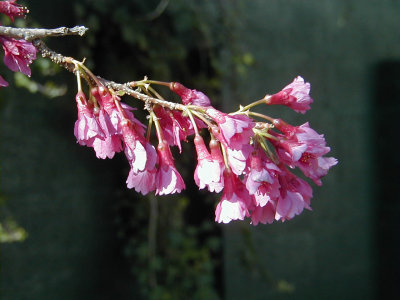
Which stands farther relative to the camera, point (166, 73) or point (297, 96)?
point (166, 73)

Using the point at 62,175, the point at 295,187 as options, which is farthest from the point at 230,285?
the point at 295,187

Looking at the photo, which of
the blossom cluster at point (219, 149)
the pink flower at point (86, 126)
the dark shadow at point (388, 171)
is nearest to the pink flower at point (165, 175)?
the blossom cluster at point (219, 149)

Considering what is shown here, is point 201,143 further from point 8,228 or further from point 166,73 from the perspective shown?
point 166,73

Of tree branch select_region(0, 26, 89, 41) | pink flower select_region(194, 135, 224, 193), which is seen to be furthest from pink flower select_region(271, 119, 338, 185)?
tree branch select_region(0, 26, 89, 41)

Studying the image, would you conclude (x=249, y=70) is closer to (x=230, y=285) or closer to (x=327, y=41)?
(x=327, y=41)

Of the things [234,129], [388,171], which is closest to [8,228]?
Result: [234,129]

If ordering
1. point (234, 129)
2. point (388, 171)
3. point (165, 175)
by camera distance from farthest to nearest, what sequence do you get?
1. point (388, 171)
2. point (165, 175)
3. point (234, 129)
